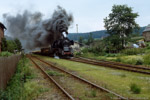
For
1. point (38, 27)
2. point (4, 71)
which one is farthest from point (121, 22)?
point (4, 71)

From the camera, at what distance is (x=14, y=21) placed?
31.6 meters

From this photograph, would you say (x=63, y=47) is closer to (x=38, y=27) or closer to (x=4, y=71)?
(x=38, y=27)

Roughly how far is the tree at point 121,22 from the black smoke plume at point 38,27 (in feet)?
62.4

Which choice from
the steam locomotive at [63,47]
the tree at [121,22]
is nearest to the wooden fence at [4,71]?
the steam locomotive at [63,47]

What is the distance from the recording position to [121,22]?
157ft

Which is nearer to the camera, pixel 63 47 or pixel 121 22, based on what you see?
pixel 63 47

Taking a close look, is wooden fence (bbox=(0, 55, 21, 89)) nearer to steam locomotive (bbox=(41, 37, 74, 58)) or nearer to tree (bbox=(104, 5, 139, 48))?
steam locomotive (bbox=(41, 37, 74, 58))

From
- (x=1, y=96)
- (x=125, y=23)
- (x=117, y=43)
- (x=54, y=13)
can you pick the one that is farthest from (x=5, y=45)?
(x=1, y=96)

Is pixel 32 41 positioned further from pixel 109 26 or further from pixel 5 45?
pixel 109 26

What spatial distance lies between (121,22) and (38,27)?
25241 millimetres

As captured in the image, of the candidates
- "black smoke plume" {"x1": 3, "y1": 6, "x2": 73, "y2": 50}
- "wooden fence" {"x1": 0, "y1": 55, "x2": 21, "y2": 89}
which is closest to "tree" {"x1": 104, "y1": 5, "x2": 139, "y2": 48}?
"black smoke plume" {"x1": 3, "y1": 6, "x2": 73, "y2": 50}

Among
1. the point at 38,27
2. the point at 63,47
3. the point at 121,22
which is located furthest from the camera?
the point at 121,22

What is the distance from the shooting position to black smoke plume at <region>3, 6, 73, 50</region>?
29253 mm

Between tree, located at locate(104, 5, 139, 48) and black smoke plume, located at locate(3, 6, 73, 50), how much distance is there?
19.0 meters
